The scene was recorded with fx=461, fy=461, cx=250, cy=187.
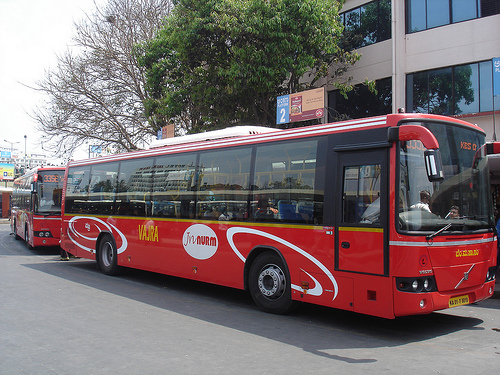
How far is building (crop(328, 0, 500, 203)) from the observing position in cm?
1520

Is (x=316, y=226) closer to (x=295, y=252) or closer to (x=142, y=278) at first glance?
(x=295, y=252)

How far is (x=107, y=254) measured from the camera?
12945 millimetres

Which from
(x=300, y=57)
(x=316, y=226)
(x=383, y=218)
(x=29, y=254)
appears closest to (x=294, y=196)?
(x=316, y=226)

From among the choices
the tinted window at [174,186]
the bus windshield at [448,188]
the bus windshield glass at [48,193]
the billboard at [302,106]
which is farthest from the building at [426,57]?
the bus windshield glass at [48,193]

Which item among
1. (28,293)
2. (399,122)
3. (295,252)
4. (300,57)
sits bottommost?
(28,293)

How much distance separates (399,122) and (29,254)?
1544cm

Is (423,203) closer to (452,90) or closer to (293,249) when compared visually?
(293,249)

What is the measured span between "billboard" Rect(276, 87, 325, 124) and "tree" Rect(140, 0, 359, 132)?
0.84 meters

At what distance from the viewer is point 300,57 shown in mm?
16688

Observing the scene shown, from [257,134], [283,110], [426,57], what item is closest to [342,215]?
[257,134]

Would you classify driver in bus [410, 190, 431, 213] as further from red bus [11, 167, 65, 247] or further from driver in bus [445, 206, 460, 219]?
red bus [11, 167, 65, 247]

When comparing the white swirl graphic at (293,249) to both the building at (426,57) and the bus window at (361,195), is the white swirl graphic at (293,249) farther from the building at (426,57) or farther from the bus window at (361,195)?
the building at (426,57)

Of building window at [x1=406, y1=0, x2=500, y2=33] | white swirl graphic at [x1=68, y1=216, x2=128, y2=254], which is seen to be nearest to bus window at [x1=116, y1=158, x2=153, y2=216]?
white swirl graphic at [x1=68, y1=216, x2=128, y2=254]

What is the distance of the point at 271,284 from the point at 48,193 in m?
12.0
